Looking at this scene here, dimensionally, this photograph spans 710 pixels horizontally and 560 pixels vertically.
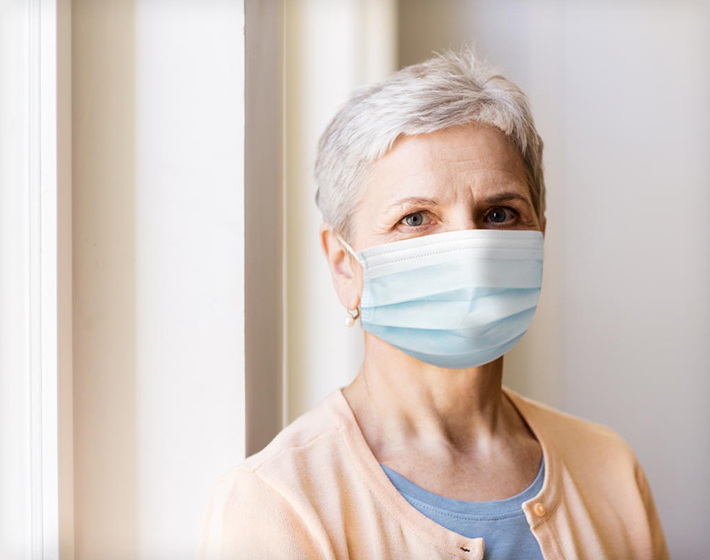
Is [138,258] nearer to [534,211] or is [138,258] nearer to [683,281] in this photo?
[534,211]

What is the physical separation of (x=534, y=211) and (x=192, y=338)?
2.00 ft

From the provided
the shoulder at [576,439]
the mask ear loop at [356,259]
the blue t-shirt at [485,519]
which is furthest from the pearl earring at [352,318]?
the shoulder at [576,439]

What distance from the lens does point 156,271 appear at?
1.21 meters

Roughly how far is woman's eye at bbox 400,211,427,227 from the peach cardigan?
11.5 inches

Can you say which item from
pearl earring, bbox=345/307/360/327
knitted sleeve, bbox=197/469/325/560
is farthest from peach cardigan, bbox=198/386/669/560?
pearl earring, bbox=345/307/360/327

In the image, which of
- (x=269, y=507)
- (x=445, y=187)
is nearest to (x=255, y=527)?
(x=269, y=507)

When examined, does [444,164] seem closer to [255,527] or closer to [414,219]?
[414,219]

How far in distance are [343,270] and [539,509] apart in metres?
0.47

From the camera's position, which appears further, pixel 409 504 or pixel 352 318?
pixel 352 318

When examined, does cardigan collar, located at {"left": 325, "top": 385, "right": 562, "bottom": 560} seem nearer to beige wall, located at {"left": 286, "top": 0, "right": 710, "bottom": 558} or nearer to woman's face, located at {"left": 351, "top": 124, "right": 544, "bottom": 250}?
woman's face, located at {"left": 351, "top": 124, "right": 544, "bottom": 250}

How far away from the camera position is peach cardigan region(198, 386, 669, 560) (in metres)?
0.93

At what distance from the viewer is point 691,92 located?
185 cm

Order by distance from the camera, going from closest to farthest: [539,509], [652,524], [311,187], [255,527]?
[255,527] < [539,509] < [652,524] < [311,187]

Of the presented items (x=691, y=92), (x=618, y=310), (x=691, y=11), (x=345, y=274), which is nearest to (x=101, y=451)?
(x=345, y=274)
